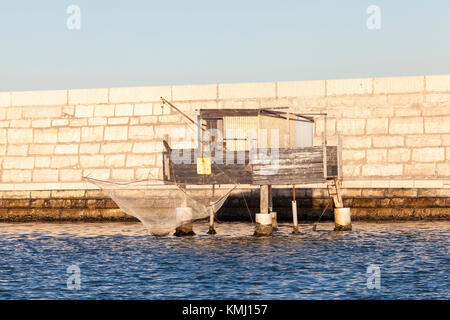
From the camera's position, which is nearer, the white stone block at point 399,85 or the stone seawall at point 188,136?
the stone seawall at point 188,136

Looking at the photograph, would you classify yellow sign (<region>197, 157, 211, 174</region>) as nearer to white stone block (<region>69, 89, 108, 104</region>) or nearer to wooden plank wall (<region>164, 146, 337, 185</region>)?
wooden plank wall (<region>164, 146, 337, 185</region>)

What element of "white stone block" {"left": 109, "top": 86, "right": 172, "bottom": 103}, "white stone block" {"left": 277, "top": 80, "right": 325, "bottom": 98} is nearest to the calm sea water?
"white stone block" {"left": 277, "top": 80, "right": 325, "bottom": 98}

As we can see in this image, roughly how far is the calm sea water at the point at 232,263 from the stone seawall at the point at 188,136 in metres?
3.97

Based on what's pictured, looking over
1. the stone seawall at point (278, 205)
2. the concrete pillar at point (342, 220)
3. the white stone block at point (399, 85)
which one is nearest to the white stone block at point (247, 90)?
the white stone block at point (399, 85)

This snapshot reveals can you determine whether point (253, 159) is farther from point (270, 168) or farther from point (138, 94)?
point (138, 94)

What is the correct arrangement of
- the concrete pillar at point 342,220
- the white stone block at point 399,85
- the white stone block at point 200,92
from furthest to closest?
the white stone block at point 200,92
the white stone block at point 399,85
the concrete pillar at point 342,220

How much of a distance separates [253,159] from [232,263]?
20.1ft

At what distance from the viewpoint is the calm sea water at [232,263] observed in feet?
65.3

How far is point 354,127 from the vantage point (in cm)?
3928

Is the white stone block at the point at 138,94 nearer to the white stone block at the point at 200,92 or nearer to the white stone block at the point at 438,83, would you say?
the white stone block at the point at 200,92

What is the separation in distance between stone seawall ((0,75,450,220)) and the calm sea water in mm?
3970

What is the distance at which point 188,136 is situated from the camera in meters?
40.7

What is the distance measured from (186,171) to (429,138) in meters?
13.7

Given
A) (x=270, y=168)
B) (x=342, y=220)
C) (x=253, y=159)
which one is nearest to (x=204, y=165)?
(x=253, y=159)
